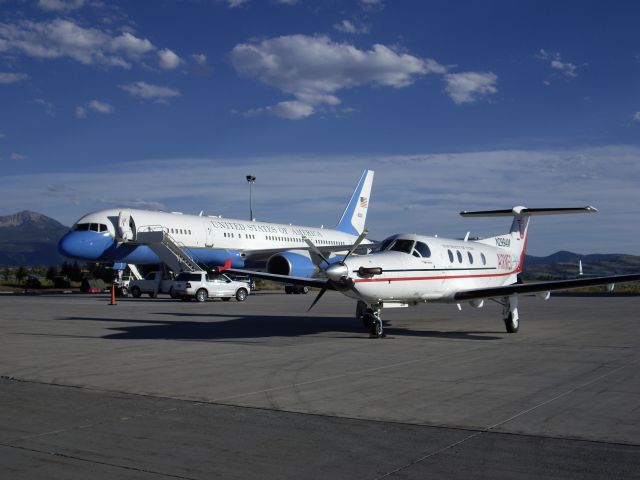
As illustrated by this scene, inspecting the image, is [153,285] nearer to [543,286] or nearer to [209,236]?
[209,236]

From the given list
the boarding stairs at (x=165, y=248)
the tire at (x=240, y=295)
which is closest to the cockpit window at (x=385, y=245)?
the tire at (x=240, y=295)

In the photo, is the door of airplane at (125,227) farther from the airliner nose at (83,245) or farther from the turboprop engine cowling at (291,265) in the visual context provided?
the turboprop engine cowling at (291,265)

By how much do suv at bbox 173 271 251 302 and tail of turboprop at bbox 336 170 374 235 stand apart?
22.0 metres

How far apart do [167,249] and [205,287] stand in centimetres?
461

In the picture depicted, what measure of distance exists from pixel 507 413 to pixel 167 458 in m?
4.00

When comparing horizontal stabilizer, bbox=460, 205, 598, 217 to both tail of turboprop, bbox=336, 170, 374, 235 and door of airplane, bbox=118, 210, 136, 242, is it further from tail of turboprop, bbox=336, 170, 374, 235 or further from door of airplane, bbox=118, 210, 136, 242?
tail of turboprop, bbox=336, 170, 374, 235

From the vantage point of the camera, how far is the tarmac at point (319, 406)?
5859 millimetres

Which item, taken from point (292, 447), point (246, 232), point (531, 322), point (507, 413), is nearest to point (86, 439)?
point (292, 447)

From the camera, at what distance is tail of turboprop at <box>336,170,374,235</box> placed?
56250 millimetres

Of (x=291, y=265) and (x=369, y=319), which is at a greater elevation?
(x=291, y=265)

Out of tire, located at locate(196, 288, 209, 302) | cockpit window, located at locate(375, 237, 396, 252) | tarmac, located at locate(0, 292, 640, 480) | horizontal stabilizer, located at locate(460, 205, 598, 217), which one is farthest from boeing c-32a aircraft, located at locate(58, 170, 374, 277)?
tarmac, located at locate(0, 292, 640, 480)

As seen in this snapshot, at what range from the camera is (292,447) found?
6.42 m

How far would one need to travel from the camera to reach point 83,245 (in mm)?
34938

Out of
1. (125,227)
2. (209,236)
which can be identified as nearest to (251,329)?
(125,227)
